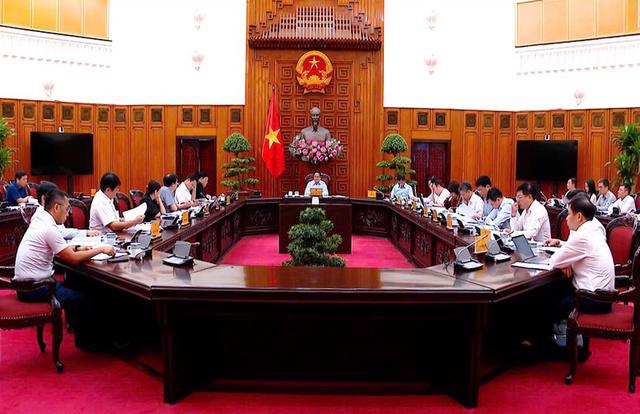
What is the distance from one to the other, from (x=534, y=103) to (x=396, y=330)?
1015 centimetres

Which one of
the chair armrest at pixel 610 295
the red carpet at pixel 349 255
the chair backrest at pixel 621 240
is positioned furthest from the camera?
the red carpet at pixel 349 255

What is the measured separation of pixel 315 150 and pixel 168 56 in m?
3.73

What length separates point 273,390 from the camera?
3.15 m

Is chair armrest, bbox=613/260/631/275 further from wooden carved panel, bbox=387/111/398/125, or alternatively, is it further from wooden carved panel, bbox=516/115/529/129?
wooden carved panel, bbox=516/115/529/129

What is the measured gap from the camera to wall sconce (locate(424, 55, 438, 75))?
1182cm

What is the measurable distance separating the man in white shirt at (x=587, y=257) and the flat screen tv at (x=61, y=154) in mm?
9933

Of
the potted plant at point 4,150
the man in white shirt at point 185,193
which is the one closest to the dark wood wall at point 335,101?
the man in white shirt at point 185,193

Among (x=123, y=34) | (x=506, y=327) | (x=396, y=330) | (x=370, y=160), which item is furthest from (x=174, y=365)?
(x=123, y=34)

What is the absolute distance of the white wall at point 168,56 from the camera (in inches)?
466

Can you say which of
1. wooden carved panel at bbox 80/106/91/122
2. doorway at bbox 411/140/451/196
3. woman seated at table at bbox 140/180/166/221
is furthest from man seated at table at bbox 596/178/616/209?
wooden carved panel at bbox 80/106/91/122

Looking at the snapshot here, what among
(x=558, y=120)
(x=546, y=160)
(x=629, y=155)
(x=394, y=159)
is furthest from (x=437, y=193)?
(x=558, y=120)

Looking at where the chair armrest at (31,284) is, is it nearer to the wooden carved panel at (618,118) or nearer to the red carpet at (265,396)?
the red carpet at (265,396)

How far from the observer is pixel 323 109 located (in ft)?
39.3

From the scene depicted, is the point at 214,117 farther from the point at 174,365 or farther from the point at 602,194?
the point at 174,365
